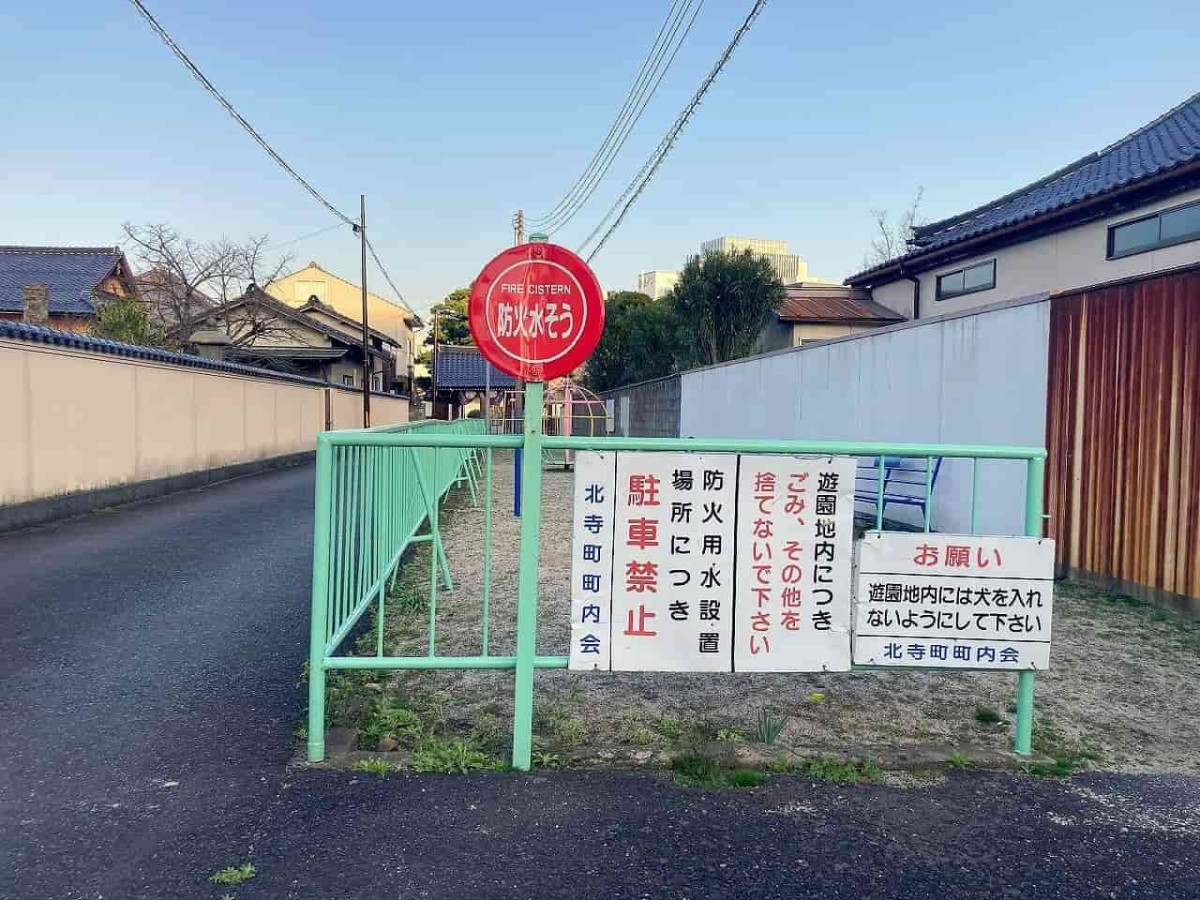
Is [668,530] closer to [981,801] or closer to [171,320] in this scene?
[981,801]

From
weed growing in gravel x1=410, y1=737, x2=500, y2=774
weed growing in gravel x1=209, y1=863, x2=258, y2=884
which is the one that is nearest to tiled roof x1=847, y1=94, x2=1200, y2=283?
weed growing in gravel x1=410, y1=737, x2=500, y2=774

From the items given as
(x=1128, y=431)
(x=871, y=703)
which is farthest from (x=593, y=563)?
(x=1128, y=431)

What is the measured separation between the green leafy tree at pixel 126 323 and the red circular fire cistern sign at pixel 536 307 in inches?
662

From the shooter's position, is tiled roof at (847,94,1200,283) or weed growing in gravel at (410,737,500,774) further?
tiled roof at (847,94,1200,283)

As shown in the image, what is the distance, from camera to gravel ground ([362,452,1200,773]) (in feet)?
10.5

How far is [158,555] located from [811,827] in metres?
6.32

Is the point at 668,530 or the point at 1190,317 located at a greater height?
the point at 1190,317

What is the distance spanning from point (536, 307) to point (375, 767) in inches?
70.1

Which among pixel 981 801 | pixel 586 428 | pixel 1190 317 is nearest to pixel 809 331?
pixel 586 428

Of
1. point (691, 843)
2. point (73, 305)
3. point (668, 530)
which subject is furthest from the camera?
point (73, 305)

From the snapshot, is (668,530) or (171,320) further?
(171,320)

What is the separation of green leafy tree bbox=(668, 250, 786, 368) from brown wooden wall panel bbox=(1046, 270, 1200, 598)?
1473 cm

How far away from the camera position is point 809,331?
66.8 feet

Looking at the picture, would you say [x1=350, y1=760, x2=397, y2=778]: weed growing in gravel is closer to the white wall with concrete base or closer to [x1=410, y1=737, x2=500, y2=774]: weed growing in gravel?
[x1=410, y1=737, x2=500, y2=774]: weed growing in gravel
